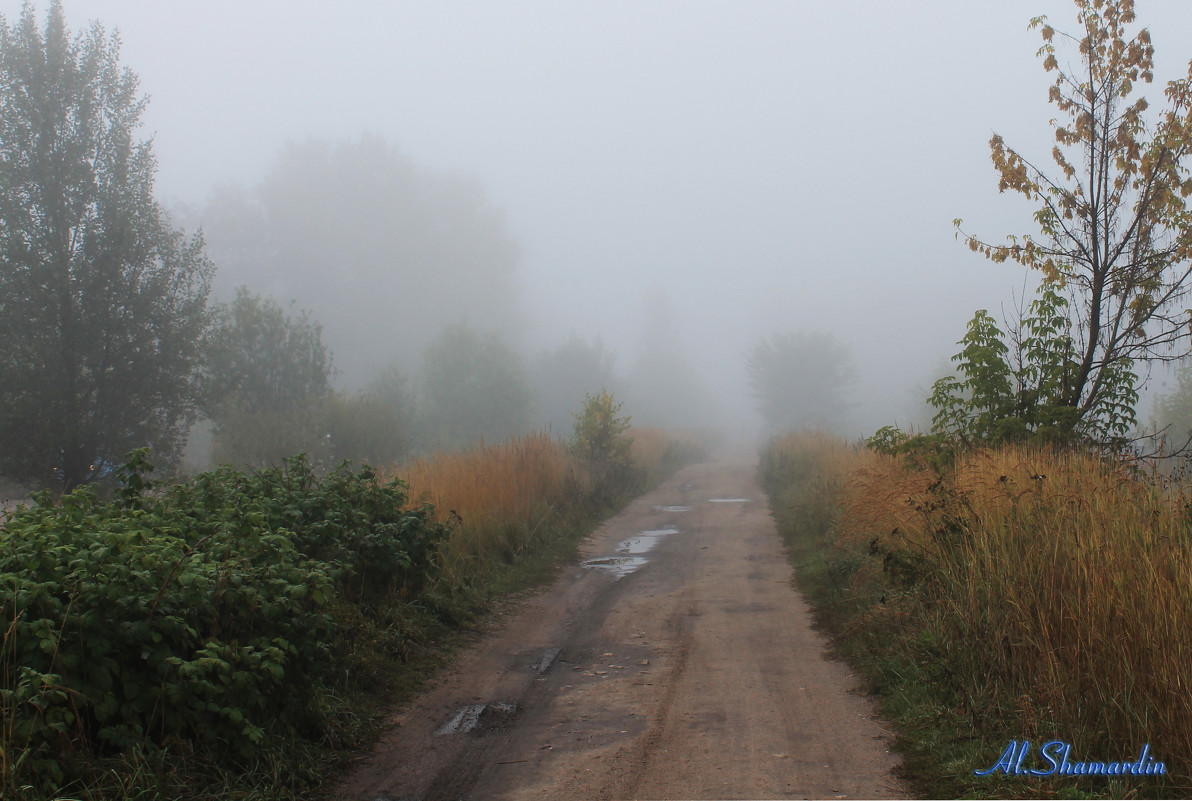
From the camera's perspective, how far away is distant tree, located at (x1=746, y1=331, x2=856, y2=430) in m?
63.1

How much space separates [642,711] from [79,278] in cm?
1846

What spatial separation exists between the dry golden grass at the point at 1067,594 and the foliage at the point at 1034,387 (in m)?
1.84

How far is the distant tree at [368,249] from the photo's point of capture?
63531mm

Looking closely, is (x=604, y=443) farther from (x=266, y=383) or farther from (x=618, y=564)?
(x=266, y=383)

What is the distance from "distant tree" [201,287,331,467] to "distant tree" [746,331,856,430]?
1602 inches

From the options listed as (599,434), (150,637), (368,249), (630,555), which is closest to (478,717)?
(150,637)

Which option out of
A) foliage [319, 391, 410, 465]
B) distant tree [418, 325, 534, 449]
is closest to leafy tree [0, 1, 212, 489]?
foliage [319, 391, 410, 465]

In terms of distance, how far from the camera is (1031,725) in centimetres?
401

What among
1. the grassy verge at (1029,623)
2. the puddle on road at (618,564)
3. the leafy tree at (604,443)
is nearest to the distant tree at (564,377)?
the leafy tree at (604,443)

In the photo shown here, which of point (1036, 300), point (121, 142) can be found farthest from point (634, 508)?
point (121, 142)

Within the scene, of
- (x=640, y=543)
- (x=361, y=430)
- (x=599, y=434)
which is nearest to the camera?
(x=640, y=543)

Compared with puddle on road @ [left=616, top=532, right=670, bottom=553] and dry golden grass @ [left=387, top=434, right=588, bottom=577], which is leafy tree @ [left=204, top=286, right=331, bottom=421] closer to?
dry golden grass @ [left=387, top=434, right=588, bottom=577]

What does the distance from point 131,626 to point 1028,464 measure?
7060mm

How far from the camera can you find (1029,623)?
4.40 meters
